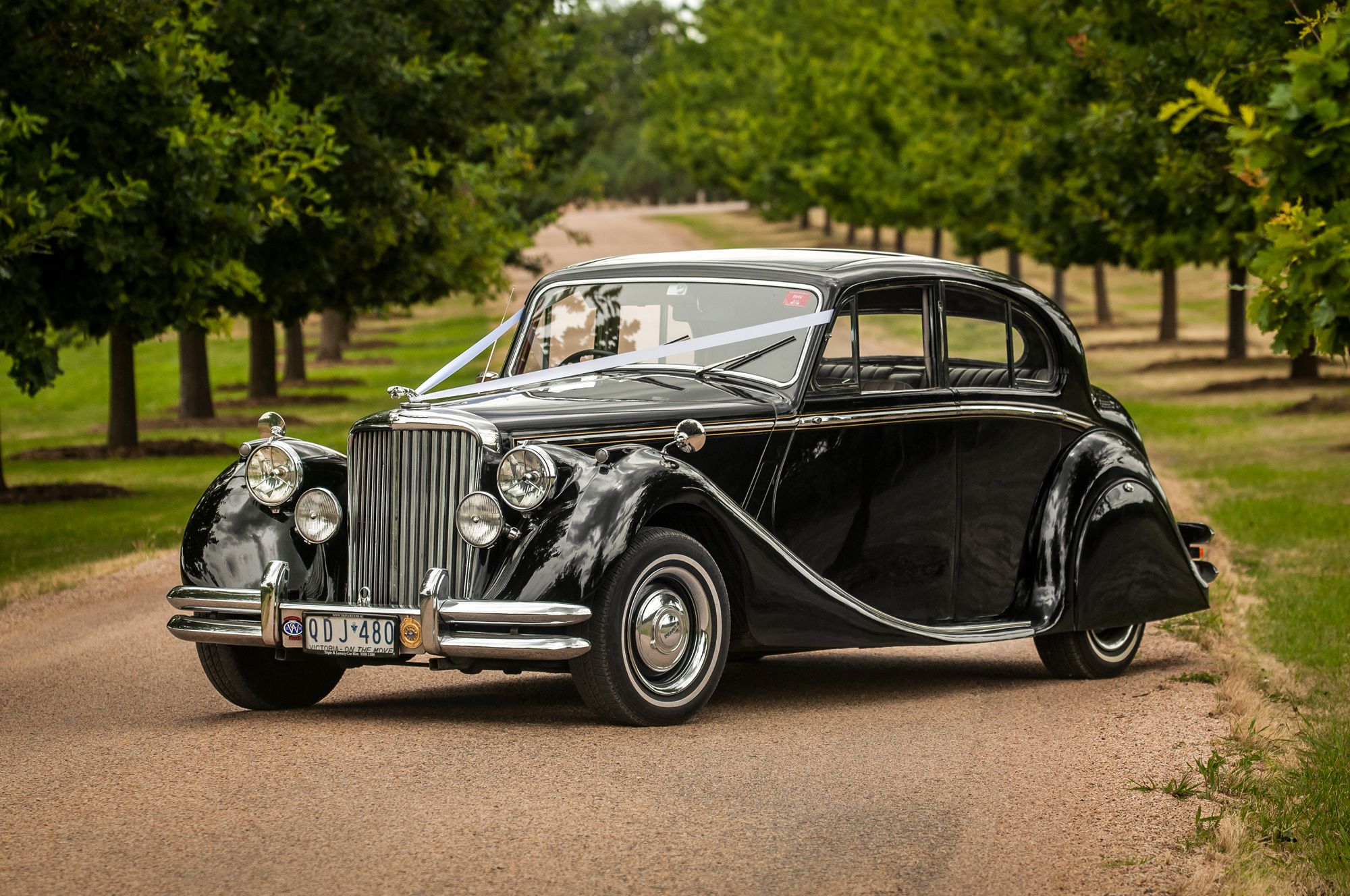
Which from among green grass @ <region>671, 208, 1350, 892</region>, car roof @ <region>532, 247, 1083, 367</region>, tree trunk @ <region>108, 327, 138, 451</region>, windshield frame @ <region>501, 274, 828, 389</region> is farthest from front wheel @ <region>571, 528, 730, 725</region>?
tree trunk @ <region>108, 327, 138, 451</region>

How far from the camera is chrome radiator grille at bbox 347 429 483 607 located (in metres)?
7.13

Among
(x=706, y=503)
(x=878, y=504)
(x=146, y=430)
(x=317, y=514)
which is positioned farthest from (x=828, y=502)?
(x=146, y=430)

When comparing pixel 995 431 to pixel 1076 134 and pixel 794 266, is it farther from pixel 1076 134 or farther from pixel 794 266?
pixel 1076 134

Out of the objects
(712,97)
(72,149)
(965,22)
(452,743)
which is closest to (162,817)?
(452,743)

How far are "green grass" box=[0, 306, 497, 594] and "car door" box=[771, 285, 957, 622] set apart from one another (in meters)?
6.93

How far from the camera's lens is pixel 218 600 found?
7.36 metres

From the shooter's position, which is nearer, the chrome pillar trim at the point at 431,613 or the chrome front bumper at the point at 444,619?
the chrome front bumper at the point at 444,619

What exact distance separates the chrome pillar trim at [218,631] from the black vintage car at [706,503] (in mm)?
18

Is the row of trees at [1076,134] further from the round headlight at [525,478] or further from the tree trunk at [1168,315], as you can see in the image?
the round headlight at [525,478]

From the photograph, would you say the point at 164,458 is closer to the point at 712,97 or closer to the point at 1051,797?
the point at 1051,797

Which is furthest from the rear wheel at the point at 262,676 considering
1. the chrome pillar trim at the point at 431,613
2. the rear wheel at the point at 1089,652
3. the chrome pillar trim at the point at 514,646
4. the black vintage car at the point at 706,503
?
the rear wheel at the point at 1089,652

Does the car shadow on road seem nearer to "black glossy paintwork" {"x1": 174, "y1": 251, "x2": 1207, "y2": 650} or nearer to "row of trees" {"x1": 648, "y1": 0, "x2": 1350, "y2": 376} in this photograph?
"black glossy paintwork" {"x1": 174, "y1": 251, "x2": 1207, "y2": 650}

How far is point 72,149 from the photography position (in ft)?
48.0

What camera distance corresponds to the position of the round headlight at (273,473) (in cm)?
753
